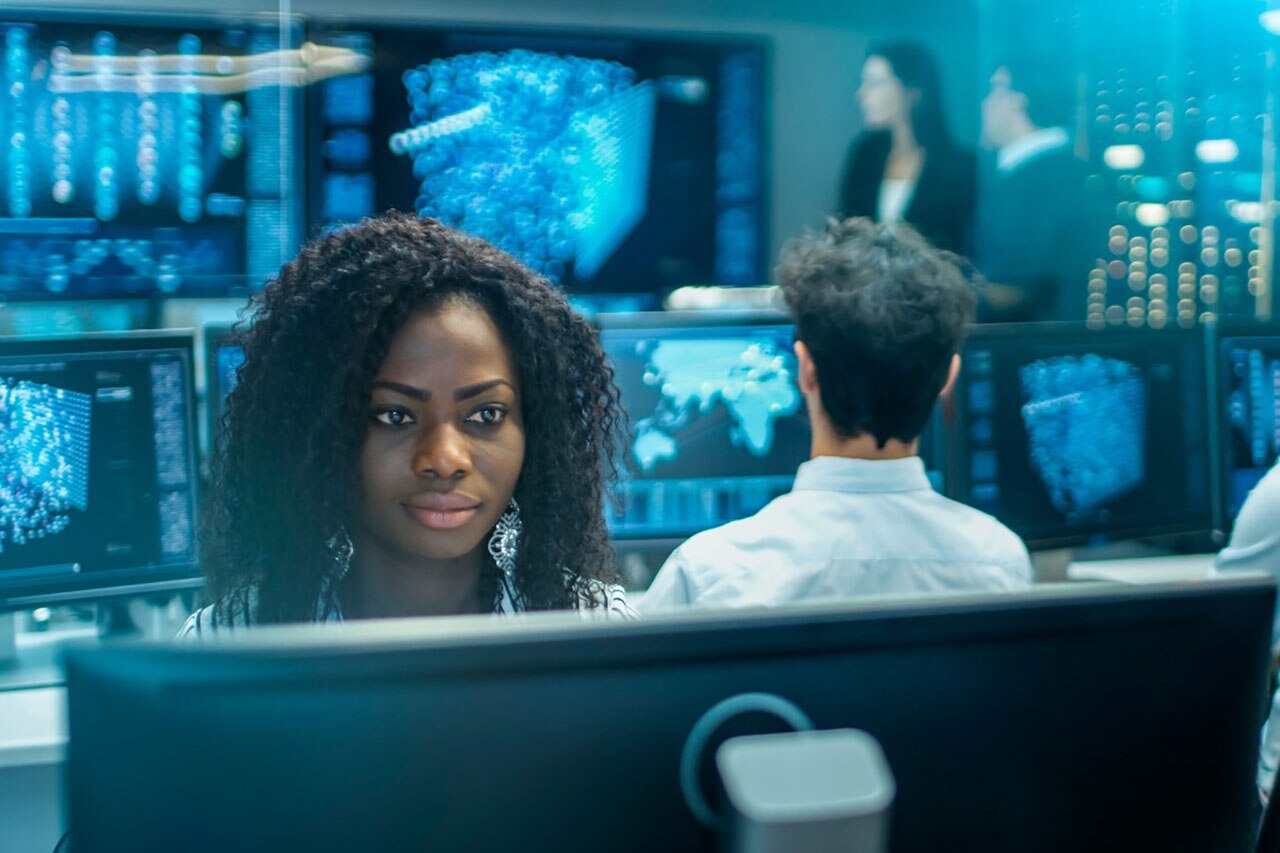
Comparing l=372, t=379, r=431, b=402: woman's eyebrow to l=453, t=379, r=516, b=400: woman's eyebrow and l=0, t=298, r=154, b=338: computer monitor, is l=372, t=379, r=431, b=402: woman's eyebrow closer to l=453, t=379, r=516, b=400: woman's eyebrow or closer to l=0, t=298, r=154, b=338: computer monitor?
l=453, t=379, r=516, b=400: woman's eyebrow

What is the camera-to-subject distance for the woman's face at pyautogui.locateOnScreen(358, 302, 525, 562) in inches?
49.9

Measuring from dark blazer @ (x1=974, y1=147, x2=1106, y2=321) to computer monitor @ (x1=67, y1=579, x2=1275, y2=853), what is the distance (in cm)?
326

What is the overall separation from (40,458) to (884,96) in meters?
2.84

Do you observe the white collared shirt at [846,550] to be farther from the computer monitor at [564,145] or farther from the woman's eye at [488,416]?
the computer monitor at [564,145]

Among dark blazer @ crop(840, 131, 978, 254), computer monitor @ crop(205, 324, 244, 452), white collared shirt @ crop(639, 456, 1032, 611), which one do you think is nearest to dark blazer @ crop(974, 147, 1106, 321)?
dark blazer @ crop(840, 131, 978, 254)

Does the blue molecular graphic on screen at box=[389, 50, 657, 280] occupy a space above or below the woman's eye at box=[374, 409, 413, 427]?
above

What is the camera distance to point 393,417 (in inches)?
50.4

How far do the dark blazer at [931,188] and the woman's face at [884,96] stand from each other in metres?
0.05

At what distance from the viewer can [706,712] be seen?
0.57 meters

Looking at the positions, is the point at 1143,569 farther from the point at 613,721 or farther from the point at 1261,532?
the point at 613,721

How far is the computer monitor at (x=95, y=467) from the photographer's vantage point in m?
1.85

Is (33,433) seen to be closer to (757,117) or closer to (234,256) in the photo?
(234,256)

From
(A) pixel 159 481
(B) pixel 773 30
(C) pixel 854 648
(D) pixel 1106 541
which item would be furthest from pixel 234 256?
(C) pixel 854 648

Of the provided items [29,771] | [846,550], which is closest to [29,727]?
[29,771]
